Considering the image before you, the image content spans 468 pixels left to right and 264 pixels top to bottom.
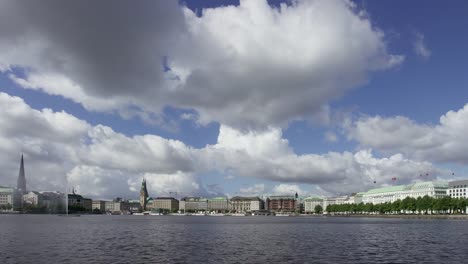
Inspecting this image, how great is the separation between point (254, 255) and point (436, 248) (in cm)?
2340

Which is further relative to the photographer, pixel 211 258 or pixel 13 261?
pixel 211 258

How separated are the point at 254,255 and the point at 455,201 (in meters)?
162

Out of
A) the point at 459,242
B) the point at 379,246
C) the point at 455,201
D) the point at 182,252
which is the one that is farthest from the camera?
the point at 455,201

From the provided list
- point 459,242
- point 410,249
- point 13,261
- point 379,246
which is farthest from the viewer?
point 459,242

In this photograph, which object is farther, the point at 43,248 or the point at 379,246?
the point at 379,246

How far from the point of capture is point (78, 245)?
5984cm

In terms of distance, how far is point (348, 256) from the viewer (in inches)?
1951

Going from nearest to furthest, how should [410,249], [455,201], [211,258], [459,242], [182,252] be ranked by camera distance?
1. [211,258]
2. [182,252]
3. [410,249]
4. [459,242]
5. [455,201]

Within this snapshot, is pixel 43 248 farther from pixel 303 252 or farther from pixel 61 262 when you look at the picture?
pixel 303 252

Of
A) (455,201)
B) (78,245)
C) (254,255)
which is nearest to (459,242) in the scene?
(254,255)

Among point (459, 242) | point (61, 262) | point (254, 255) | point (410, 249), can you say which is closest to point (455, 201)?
point (459, 242)

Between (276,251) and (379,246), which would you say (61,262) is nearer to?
(276,251)

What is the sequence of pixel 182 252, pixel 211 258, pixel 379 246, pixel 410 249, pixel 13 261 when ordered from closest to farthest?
pixel 13 261, pixel 211 258, pixel 182 252, pixel 410 249, pixel 379 246

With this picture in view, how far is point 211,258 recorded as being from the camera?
156 ft
